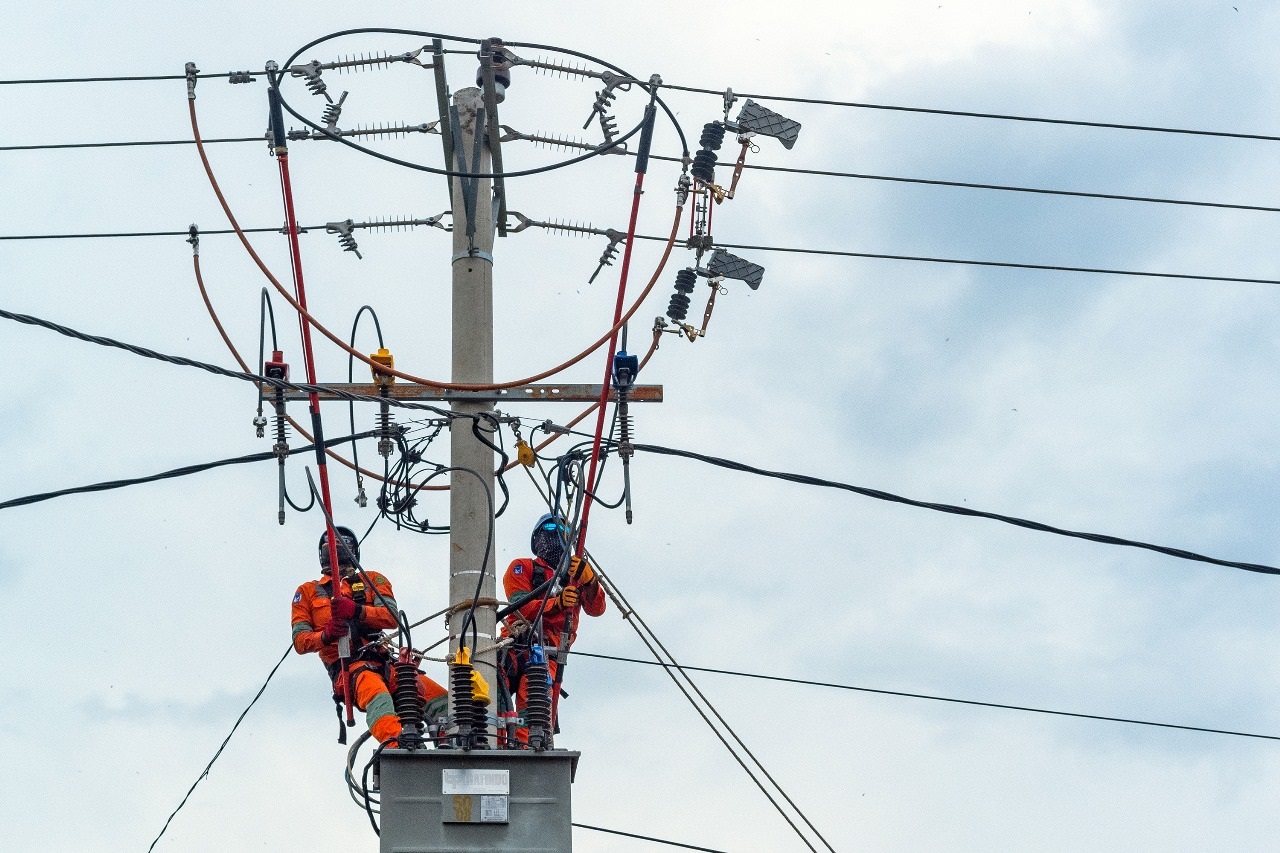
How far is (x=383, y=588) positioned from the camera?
12.4 m

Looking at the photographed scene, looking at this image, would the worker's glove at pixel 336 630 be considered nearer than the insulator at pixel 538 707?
No

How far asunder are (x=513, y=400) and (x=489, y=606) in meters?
1.21

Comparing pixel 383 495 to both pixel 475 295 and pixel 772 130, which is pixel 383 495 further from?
pixel 772 130

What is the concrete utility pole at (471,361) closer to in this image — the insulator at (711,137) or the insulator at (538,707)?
the insulator at (538,707)

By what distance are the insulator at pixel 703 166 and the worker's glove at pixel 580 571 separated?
2371 millimetres

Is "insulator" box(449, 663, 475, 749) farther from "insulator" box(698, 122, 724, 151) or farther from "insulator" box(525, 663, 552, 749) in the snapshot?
"insulator" box(698, 122, 724, 151)

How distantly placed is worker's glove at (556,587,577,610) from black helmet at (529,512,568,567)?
0.40 metres

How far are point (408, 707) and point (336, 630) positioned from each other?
5.31 ft

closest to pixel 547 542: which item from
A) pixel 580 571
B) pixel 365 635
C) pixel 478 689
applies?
Result: pixel 580 571

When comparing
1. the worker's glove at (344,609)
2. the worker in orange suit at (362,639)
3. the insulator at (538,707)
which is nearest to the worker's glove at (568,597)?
the worker in orange suit at (362,639)

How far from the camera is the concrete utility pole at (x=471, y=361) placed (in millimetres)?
11484

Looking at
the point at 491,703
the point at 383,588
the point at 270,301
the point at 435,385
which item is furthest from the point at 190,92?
the point at 491,703

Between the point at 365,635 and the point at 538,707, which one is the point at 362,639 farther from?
the point at 538,707

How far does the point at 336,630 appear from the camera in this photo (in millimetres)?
12086
